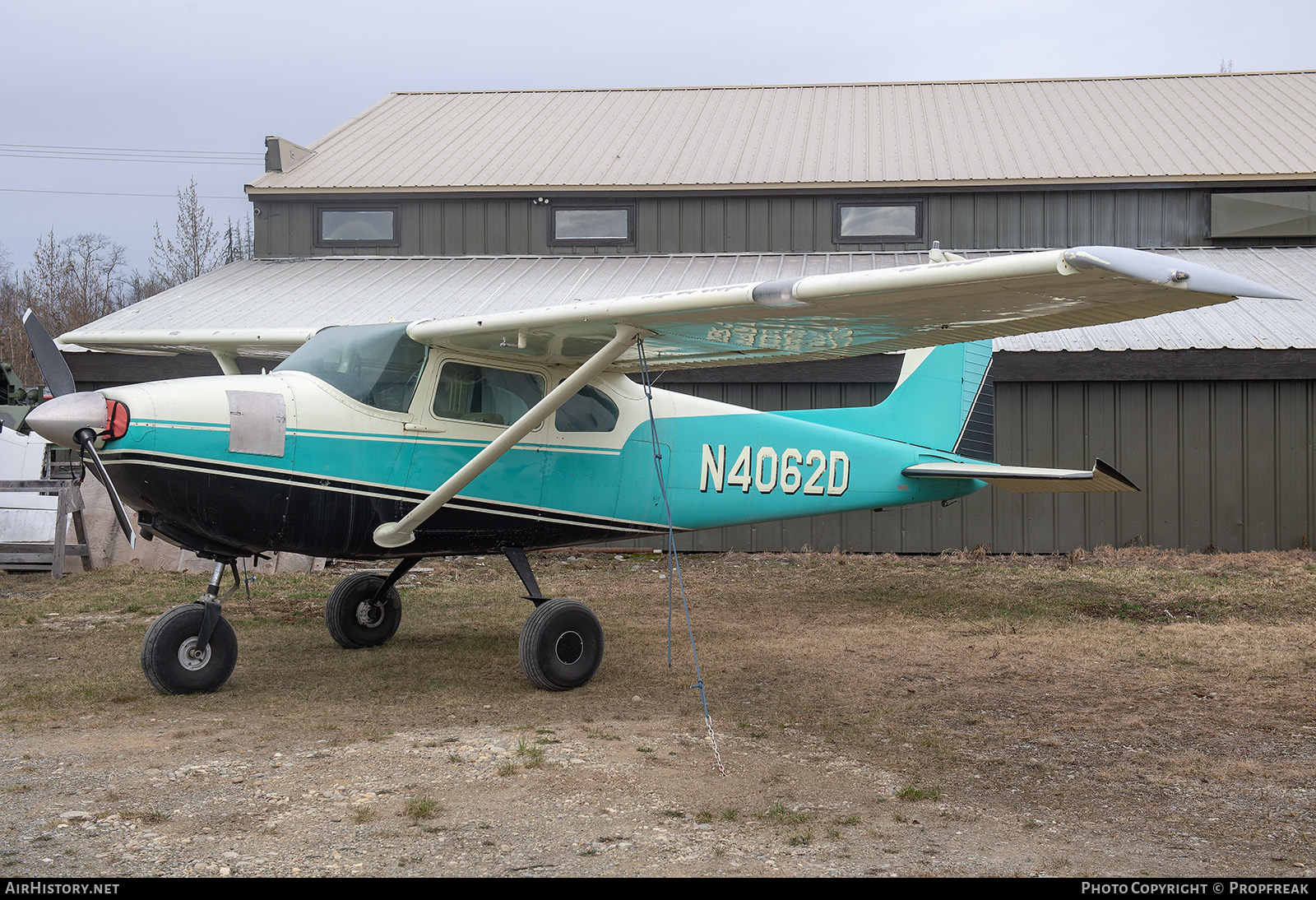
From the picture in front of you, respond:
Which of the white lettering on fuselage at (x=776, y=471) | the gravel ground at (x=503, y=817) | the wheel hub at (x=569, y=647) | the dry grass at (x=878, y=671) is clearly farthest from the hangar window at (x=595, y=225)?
the gravel ground at (x=503, y=817)

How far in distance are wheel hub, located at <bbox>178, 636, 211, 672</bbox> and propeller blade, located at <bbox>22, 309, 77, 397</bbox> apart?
1639mm

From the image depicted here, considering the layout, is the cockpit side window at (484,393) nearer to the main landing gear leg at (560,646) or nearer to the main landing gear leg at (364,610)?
the main landing gear leg at (560,646)

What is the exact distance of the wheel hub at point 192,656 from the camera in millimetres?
6082

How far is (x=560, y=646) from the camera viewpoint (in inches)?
254

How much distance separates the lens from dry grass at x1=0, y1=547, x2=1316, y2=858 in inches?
186

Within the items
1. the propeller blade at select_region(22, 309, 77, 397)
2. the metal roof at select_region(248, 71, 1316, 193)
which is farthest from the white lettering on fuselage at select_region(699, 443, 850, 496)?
the metal roof at select_region(248, 71, 1316, 193)

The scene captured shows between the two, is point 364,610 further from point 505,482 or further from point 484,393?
point 484,393

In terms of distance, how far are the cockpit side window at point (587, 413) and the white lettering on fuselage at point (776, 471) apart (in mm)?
913

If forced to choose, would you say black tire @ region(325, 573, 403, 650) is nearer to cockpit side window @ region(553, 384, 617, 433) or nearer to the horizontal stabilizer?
cockpit side window @ region(553, 384, 617, 433)

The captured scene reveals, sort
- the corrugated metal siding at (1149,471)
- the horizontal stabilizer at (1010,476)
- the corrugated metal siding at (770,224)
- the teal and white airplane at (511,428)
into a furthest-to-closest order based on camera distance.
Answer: the corrugated metal siding at (770,224) → the corrugated metal siding at (1149,471) → the horizontal stabilizer at (1010,476) → the teal and white airplane at (511,428)

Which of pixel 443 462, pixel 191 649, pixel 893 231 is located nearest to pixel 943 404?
pixel 443 462

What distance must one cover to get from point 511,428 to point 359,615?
2654 millimetres

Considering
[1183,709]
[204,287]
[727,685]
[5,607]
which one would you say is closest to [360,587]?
[727,685]

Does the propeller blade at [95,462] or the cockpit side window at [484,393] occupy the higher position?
the cockpit side window at [484,393]
